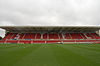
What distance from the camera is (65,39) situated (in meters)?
40.5

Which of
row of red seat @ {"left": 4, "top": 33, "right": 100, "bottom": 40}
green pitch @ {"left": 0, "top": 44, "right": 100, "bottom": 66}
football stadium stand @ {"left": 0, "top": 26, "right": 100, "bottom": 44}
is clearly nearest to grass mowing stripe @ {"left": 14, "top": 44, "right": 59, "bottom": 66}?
green pitch @ {"left": 0, "top": 44, "right": 100, "bottom": 66}

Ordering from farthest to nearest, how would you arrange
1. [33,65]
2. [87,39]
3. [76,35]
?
[76,35], [87,39], [33,65]

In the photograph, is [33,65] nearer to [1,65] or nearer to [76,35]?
[1,65]

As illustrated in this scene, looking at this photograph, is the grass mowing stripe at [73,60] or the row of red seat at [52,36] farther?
the row of red seat at [52,36]

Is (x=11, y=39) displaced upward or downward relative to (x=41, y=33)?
downward

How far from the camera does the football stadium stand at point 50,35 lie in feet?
127

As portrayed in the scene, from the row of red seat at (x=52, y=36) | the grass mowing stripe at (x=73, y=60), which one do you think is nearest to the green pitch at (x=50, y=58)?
the grass mowing stripe at (x=73, y=60)

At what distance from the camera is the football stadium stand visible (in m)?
38.8

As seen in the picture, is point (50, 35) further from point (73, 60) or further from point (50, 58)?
point (73, 60)

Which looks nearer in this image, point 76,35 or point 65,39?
point 65,39

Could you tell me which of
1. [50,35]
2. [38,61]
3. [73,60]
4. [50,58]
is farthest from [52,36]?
[38,61]

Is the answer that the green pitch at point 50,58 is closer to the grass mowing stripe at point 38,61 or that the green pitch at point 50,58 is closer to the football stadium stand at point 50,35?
the grass mowing stripe at point 38,61

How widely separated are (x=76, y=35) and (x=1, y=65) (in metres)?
43.6

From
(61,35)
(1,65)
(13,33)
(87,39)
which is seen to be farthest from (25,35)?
(1,65)
